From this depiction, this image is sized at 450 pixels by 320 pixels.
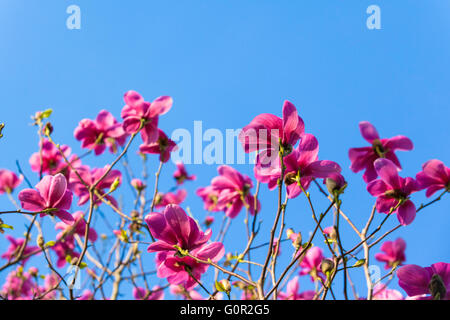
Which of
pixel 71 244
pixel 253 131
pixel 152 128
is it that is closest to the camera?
pixel 253 131

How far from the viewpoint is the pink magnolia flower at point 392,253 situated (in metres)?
2.27

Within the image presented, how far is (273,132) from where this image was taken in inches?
44.5

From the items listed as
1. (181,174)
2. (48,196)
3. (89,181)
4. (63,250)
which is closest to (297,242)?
(48,196)

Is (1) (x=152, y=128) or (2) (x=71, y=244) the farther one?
(2) (x=71, y=244)

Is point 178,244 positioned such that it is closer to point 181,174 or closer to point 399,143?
point 399,143

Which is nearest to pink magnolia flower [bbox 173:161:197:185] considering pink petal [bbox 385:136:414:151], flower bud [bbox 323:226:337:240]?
flower bud [bbox 323:226:337:240]

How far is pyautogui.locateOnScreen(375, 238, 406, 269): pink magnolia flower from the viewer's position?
7.43 feet

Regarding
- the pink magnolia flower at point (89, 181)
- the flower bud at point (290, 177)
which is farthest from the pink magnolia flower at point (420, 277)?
the pink magnolia flower at point (89, 181)

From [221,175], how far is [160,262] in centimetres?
85

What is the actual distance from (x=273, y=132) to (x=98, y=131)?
4.79ft

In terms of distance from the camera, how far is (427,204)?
1318 mm
